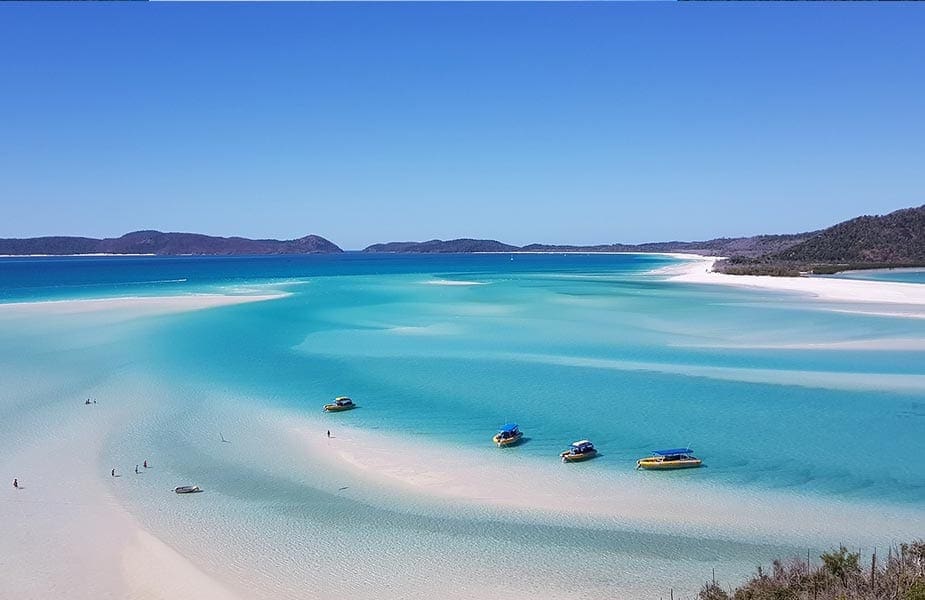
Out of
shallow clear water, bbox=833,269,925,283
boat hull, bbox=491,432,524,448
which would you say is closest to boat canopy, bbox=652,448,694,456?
boat hull, bbox=491,432,524,448

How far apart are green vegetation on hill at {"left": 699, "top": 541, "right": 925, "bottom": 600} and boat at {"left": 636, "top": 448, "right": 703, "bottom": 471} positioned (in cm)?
620

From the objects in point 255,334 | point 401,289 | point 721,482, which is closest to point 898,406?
point 721,482

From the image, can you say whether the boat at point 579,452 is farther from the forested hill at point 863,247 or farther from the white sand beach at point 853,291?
the forested hill at point 863,247

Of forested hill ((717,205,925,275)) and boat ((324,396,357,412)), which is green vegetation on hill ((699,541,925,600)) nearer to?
boat ((324,396,357,412))

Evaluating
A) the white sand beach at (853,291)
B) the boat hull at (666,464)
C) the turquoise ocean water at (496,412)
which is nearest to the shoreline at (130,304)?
the turquoise ocean water at (496,412)

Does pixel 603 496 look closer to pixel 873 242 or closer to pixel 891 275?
pixel 891 275

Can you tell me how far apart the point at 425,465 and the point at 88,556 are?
7797 mm

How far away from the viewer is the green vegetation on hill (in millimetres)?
8289

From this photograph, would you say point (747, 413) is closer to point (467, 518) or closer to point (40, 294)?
point (467, 518)

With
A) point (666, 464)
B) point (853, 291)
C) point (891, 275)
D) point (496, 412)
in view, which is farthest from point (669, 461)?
point (891, 275)

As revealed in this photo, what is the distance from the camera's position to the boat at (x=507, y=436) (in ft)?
60.7

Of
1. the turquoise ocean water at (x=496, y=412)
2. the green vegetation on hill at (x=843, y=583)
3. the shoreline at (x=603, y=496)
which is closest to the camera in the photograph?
the green vegetation on hill at (x=843, y=583)

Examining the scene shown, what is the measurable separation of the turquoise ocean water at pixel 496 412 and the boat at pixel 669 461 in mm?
271

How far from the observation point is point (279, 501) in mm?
15281
